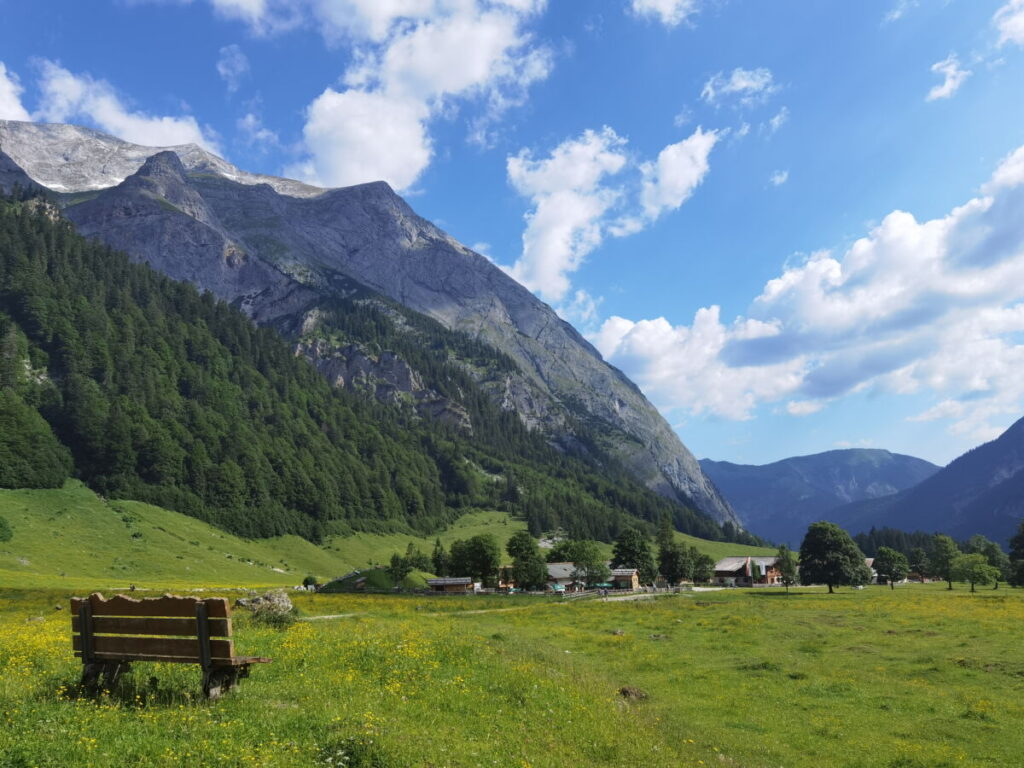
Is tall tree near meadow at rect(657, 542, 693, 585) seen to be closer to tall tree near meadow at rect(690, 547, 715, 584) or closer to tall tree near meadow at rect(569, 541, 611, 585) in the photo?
tall tree near meadow at rect(569, 541, 611, 585)

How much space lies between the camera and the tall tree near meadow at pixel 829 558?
101062mm

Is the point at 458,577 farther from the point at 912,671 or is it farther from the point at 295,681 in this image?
the point at 295,681

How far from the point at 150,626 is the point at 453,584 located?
113902mm

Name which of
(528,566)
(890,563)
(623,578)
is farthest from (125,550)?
(890,563)

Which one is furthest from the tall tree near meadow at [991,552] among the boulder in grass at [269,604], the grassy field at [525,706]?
the boulder in grass at [269,604]

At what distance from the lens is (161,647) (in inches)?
460

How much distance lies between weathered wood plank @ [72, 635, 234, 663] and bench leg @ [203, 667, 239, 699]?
1.63 feet

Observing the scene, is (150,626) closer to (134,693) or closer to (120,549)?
(134,693)

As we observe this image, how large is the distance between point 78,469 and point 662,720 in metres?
164

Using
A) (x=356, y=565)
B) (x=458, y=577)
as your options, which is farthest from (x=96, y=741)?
(x=356, y=565)

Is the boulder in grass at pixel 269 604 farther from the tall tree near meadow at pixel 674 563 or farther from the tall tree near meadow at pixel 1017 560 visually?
the tall tree near meadow at pixel 1017 560

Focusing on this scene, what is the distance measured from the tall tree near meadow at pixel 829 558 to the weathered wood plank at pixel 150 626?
109916 millimetres

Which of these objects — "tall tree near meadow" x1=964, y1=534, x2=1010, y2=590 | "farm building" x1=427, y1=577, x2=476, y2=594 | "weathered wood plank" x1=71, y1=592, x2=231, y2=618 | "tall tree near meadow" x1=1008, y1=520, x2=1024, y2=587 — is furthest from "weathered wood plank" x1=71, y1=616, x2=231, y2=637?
"tall tree near meadow" x1=964, y1=534, x2=1010, y2=590

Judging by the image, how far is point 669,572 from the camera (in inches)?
5069
